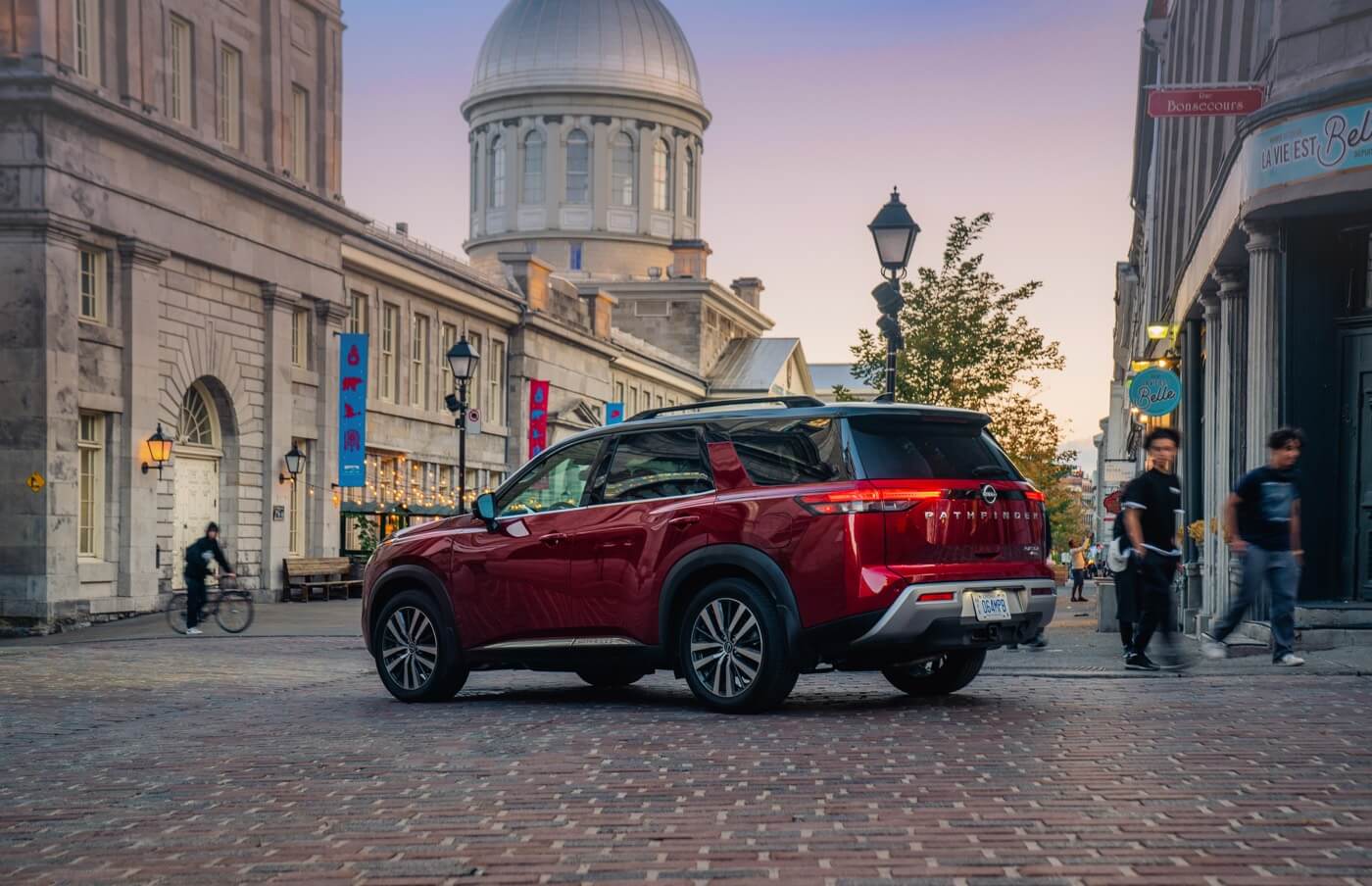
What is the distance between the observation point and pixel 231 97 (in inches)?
1357

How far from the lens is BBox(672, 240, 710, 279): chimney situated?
93.8m

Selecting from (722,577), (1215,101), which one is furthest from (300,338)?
(722,577)

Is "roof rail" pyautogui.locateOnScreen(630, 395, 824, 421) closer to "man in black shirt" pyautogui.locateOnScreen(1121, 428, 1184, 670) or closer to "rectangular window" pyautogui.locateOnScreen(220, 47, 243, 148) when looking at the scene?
"man in black shirt" pyautogui.locateOnScreen(1121, 428, 1184, 670)

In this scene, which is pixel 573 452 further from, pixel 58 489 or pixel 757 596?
pixel 58 489

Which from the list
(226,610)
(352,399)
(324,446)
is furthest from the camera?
(352,399)

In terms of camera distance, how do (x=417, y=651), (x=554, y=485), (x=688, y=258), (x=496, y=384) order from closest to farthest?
(x=554, y=485), (x=417, y=651), (x=496, y=384), (x=688, y=258)

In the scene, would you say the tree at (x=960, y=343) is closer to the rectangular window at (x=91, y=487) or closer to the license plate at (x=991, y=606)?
the rectangular window at (x=91, y=487)

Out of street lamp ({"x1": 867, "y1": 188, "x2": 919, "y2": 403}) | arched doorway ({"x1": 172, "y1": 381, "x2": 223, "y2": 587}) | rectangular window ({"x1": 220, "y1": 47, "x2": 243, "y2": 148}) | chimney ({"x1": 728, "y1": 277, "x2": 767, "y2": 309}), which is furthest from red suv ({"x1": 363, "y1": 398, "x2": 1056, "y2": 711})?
chimney ({"x1": 728, "y1": 277, "x2": 767, "y2": 309})

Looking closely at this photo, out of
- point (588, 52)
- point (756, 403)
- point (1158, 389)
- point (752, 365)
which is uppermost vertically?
point (588, 52)

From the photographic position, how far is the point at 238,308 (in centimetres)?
3456

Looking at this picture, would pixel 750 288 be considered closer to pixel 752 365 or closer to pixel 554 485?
pixel 752 365

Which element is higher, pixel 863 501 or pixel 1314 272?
pixel 1314 272

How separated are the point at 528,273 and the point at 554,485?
45900 mm

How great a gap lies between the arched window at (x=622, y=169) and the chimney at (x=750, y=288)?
1632 centimetres
